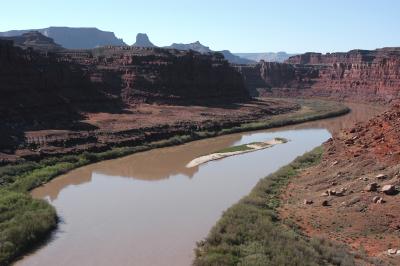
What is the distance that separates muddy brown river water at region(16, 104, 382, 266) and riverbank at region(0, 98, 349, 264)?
0.72 meters

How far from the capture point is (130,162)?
1690 inches

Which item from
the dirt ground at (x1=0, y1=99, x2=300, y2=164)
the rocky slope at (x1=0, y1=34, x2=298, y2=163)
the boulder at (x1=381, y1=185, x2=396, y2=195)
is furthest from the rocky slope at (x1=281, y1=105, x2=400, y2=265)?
the rocky slope at (x1=0, y1=34, x2=298, y2=163)

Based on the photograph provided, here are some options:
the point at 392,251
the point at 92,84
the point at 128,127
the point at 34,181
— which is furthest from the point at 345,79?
the point at 392,251

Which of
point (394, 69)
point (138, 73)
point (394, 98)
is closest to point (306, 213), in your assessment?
point (138, 73)

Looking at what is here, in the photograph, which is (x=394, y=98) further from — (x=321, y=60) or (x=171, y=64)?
(x=321, y=60)

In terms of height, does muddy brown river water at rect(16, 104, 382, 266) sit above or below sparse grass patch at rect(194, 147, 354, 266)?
below

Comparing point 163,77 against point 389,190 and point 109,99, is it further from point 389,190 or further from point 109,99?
point 389,190

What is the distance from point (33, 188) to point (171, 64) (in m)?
56.6

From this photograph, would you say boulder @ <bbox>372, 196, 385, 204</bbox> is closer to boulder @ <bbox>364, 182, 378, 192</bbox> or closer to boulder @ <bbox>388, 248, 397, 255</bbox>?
boulder @ <bbox>364, 182, 378, 192</bbox>

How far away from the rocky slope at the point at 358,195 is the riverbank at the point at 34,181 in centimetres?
1219

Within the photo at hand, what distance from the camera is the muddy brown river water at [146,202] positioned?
21.9 m

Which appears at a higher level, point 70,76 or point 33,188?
point 70,76

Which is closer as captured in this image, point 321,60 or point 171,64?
point 171,64

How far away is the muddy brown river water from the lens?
72.0 feet
